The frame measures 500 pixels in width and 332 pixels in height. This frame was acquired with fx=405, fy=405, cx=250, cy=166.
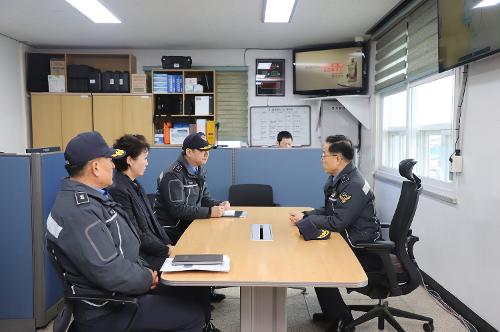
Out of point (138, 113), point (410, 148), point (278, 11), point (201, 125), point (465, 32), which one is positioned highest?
point (278, 11)

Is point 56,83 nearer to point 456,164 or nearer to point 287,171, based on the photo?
point 287,171

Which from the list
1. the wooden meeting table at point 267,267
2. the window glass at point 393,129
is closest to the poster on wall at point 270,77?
the window glass at point 393,129

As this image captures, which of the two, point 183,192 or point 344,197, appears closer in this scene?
point 344,197

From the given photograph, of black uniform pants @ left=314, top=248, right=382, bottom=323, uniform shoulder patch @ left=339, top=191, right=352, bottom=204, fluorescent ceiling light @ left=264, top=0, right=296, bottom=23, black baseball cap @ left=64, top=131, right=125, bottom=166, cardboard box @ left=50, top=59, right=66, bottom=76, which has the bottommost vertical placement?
black uniform pants @ left=314, top=248, right=382, bottom=323

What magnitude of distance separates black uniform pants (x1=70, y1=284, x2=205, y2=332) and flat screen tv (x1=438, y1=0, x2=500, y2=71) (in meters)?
2.23

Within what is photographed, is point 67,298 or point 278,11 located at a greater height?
point 278,11

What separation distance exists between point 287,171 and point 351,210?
1716 mm

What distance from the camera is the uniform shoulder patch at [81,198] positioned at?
1582mm

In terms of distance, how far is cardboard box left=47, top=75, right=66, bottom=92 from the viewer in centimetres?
584

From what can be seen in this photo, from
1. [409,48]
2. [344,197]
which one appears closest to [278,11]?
[409,48]

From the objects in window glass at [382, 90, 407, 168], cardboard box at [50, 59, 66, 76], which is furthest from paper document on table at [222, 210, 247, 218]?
cardboard box at [50, 59, 66, 76]

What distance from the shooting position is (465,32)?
2.69m

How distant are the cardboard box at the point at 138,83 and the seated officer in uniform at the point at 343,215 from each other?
393 centimetres

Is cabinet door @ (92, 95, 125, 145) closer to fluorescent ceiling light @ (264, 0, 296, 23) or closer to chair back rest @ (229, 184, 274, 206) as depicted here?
fluorescent ceiling light @ (264, 0, 296, 23)
